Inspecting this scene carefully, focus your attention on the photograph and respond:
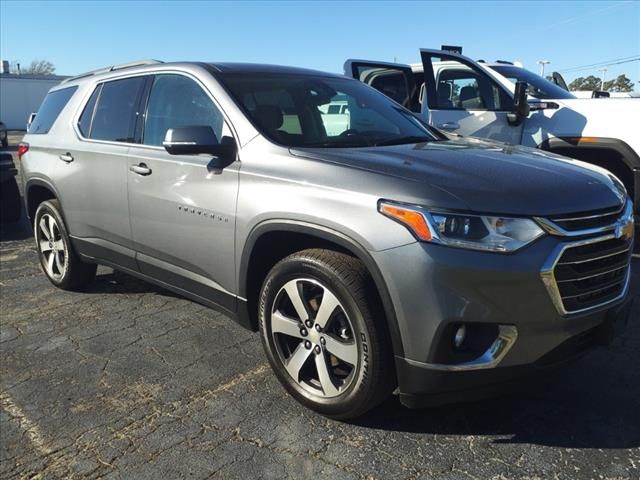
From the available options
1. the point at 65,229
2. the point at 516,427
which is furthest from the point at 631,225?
the point at 65,229

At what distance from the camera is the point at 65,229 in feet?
15.5

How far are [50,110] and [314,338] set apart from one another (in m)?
3.77

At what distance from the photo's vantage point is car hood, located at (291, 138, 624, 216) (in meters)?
2.37

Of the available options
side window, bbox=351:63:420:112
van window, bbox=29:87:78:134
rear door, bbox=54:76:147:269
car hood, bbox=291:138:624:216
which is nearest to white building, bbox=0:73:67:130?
side window, bbox=351:63:420:112

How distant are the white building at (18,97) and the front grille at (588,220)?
54.8 meters

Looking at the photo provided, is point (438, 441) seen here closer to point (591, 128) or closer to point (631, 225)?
point (631, 225)

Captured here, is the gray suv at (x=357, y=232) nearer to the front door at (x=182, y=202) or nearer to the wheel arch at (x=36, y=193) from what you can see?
the front door at (x=182, y=202)

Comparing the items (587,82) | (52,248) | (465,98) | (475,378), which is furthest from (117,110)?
(587,82)

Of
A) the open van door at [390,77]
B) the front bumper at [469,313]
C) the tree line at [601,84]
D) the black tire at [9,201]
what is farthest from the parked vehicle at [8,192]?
the tree line at [601,84]

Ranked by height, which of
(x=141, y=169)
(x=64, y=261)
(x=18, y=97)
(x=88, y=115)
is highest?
(x=88, y=115)

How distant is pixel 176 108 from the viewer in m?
3.70

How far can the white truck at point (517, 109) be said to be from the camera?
5309 millimetres

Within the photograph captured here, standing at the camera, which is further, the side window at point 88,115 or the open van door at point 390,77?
the open van door at point 390,77

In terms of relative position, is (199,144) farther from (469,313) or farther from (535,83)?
(535,83)
